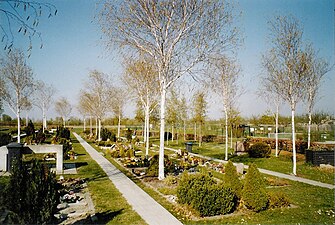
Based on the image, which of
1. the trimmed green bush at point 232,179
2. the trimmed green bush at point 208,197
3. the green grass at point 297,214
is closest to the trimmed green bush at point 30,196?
the green grass at point 297,214

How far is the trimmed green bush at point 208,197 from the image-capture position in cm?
781

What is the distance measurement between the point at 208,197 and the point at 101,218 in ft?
9.26

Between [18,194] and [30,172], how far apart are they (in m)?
0.85

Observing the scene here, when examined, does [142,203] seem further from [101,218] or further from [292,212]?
[292,212]

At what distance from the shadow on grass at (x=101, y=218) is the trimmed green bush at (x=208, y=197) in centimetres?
199

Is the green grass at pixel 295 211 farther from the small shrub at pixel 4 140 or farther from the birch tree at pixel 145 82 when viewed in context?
the small shrub at pixel 4 140

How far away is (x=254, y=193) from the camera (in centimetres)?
822

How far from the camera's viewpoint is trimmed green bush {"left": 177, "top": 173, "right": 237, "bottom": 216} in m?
7.81

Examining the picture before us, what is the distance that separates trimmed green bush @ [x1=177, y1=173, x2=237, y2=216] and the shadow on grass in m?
1.99

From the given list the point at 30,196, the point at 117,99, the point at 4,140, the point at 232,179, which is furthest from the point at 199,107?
the point at 30,196

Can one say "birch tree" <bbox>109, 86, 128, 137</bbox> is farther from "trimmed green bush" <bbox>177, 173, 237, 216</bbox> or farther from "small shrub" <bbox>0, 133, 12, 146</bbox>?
"trimmed green bush" <bbox>177, 173, 237, 216</bbox>

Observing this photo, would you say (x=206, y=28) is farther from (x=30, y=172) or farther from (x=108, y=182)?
(x=30, y=172)

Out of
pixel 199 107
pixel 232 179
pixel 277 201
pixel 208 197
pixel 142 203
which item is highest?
pixel 199 107

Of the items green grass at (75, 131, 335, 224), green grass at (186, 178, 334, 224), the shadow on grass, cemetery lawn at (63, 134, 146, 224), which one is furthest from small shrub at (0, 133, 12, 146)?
green grass at (186, 178, 334, 224)
